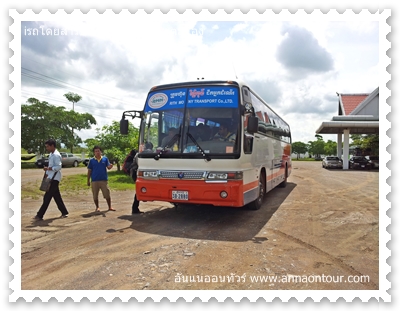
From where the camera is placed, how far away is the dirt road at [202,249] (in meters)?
3.94

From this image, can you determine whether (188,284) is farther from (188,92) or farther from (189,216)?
(188,92)

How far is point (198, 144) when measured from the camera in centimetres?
654

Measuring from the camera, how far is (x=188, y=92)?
6.84 m

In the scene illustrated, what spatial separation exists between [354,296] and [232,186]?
9.98ft

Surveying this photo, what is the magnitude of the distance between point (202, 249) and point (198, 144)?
2.28 meters

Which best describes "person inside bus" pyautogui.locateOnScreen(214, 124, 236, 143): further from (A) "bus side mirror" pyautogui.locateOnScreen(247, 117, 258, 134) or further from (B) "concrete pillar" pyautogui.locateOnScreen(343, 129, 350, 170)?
(B) "concrete pillar" pyautogui.locateOnScreen(343, 129, 350, 170)

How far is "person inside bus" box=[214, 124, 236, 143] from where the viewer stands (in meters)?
6.50

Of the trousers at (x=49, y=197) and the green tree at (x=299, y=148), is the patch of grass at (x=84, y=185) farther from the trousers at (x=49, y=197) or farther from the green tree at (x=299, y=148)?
the green tree at (x=299, y=148)

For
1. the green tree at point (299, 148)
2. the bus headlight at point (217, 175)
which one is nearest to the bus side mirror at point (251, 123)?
the bus headlight at point (217, 175)

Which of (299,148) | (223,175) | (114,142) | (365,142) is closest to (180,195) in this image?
(223,175)

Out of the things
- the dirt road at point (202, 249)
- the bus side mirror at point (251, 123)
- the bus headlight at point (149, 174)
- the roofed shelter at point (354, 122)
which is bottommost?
the dirt road at point (202, 249)

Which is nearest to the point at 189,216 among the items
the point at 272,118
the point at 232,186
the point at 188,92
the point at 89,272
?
the point at 232,186

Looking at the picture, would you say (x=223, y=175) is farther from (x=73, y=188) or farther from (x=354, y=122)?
(x=354, y=122)

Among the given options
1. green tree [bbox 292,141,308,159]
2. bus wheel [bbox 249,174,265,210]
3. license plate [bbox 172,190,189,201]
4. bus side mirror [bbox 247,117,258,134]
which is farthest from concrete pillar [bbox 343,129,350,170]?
green tree [bbox 292,141,308,159]
